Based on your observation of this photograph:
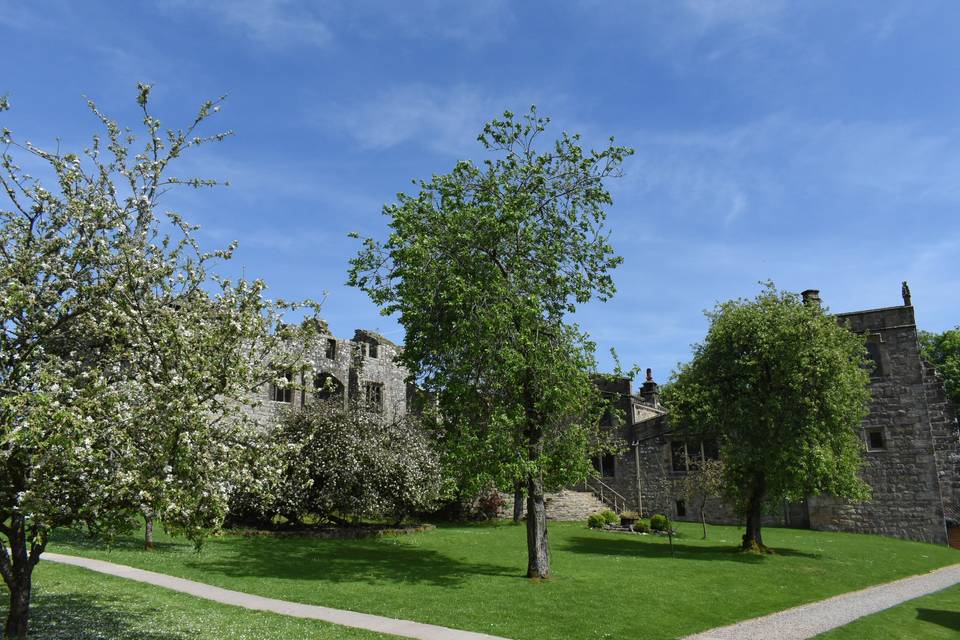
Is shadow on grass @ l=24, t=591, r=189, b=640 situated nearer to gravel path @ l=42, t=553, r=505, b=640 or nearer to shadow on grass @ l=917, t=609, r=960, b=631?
gravel path @ l=42, t=553, r=505, b=640

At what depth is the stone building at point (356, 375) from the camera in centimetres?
4069

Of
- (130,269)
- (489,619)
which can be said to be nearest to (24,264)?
(130,269)

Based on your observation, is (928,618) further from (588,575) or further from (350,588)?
(350,588)

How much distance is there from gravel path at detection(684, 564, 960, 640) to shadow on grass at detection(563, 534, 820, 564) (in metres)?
4.51

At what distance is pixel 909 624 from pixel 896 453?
25143mm

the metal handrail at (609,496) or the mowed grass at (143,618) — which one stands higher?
the metal handrail at (609,496)

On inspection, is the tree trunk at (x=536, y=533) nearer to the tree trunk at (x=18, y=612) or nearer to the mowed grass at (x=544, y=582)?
the mowed grass at (x=544, y=582)

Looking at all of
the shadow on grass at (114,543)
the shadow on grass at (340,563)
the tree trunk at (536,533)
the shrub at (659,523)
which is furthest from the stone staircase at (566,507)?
the shadow on grass at (114,543)

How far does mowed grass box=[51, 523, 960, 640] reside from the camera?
15750mm

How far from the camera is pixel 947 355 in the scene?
63688 mm

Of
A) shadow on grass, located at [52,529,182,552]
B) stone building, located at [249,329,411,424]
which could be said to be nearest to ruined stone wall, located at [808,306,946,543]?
stone building, located at [249,329,411,424]

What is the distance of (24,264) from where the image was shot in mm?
9836

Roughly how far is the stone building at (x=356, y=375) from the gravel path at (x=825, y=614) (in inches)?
1021

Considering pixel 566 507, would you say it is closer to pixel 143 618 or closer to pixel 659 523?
pixel 659 523
